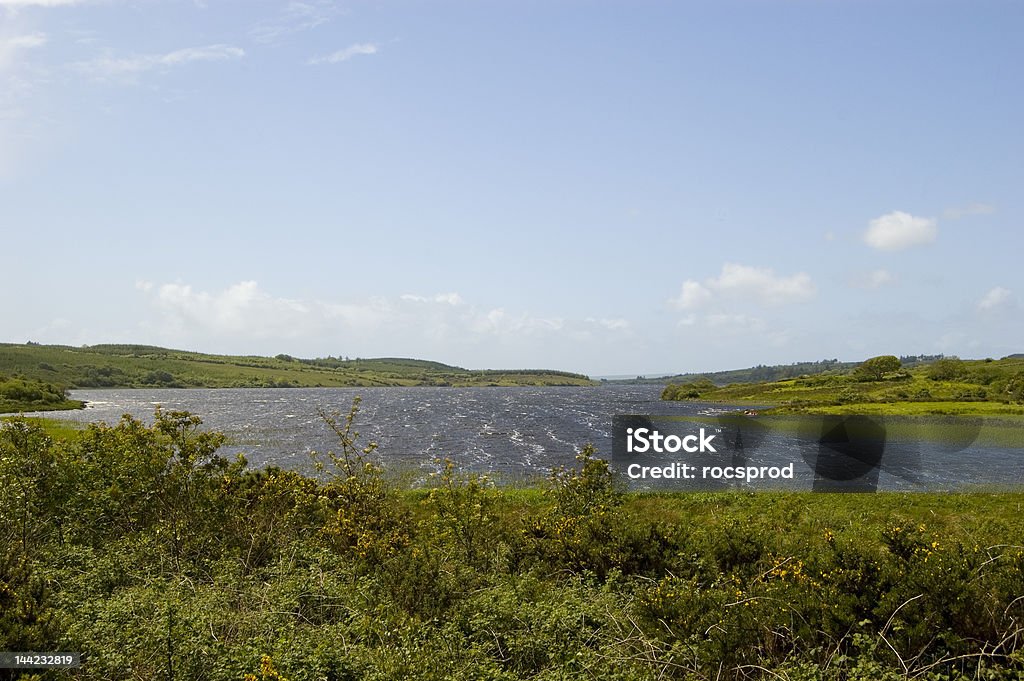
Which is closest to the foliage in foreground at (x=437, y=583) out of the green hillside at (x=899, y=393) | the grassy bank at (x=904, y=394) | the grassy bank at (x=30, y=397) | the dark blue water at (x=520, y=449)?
the dark blue water at (x=520, y=449)

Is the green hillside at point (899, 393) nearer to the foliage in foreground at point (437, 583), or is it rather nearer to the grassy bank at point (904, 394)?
the grassy bank at point (904, 394)

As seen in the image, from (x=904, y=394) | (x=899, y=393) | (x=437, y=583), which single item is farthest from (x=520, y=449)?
(x=899, y=393)

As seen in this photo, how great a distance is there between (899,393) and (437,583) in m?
81.5

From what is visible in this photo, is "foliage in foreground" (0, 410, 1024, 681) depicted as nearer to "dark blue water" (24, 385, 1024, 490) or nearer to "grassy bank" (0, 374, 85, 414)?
"dark blue water" (24, 385, 1024, 490)

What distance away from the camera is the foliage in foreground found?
6895 millimetres

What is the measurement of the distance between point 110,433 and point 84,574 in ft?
16.9

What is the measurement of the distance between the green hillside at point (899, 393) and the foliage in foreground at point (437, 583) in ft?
165

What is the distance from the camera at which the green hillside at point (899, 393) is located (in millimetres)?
58344

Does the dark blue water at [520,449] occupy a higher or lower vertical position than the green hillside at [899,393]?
lower

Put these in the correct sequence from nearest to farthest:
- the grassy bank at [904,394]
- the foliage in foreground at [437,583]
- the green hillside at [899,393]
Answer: the foliage in foreground at [437,583]
the grassy bank at [904,394]
the green hillside at [899,393]

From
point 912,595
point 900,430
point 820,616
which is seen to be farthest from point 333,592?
point 900,430

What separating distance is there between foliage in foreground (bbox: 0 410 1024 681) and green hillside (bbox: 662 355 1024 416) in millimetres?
50443

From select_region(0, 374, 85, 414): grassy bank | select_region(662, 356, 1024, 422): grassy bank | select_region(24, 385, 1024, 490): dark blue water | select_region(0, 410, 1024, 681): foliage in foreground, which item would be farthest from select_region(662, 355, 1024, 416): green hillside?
select_region(0, 374, 85, 414): grassy bank

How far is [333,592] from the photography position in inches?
380
